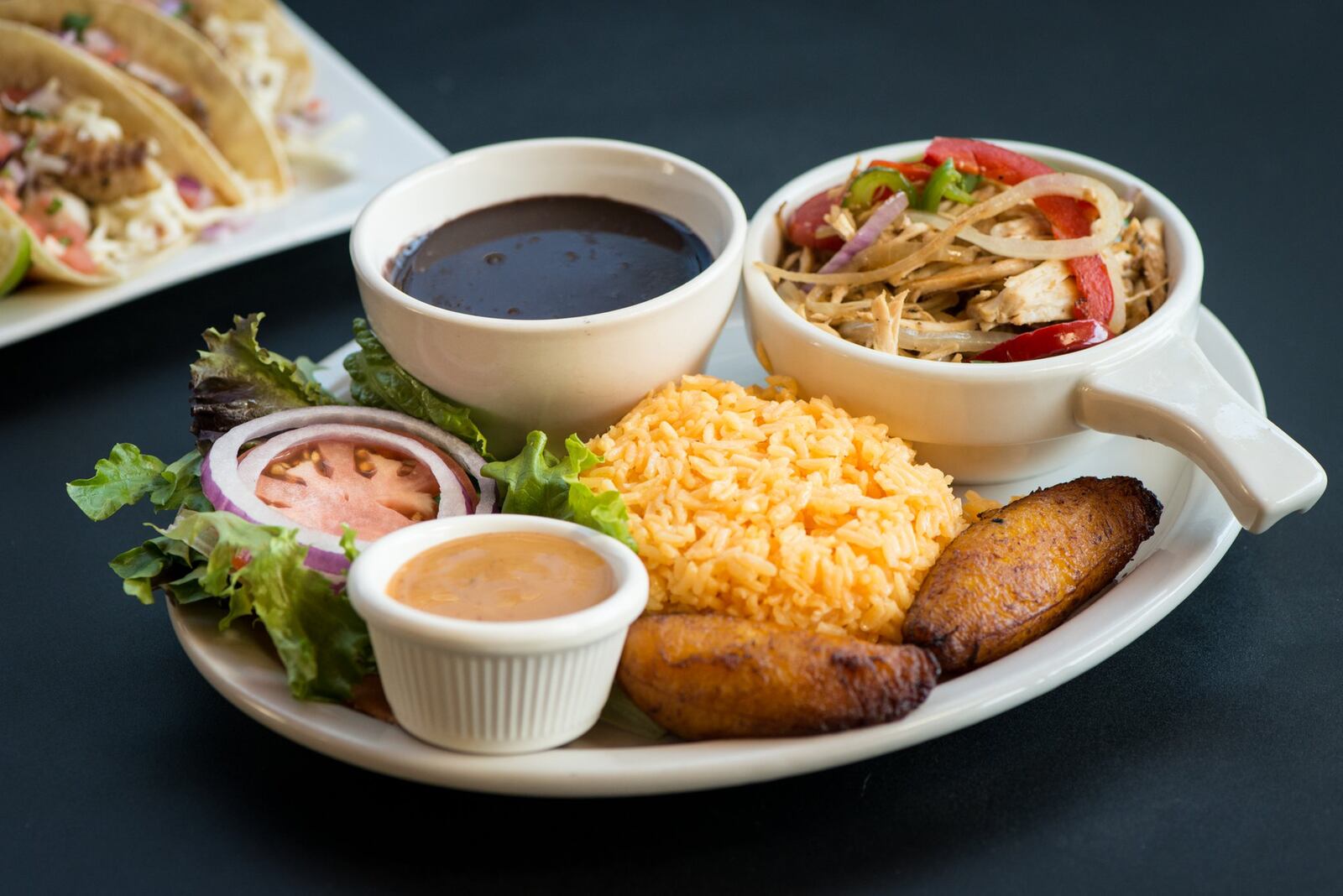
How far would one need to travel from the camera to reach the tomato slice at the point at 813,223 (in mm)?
3889

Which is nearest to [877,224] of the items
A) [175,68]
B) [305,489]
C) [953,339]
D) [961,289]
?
[961,289]

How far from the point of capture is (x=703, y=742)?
8.75 feet

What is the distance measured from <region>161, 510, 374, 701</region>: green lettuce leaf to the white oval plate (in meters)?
0.08

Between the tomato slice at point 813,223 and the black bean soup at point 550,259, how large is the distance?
0.31 m

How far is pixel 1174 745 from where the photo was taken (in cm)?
300

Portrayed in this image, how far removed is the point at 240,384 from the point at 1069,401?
2174mm

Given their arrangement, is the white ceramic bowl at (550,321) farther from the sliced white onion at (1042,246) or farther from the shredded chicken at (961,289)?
the sliced white onion at (1042,246)

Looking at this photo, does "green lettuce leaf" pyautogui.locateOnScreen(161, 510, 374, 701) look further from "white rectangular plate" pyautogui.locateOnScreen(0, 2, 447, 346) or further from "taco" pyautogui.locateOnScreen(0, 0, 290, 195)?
"taco" pyautogui.locateOnScreen(0, 0, 290, 195)

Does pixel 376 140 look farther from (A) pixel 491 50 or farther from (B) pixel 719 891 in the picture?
(B) pixel 719 891

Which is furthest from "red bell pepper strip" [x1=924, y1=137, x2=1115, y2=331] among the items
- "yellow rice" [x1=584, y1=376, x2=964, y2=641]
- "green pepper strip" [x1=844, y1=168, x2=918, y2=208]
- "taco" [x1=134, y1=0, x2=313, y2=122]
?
"taco" [x1=134, y1=0, x2=313, y2=122]

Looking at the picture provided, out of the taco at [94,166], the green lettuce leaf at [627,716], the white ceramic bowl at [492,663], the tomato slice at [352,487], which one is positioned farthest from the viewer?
the taco at [94,166]

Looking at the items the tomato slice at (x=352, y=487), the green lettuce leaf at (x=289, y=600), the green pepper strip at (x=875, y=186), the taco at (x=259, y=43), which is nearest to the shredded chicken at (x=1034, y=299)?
the green pepper strip at (x=875, y=186)

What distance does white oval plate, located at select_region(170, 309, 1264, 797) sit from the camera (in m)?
2.57

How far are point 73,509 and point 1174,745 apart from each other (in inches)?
122
